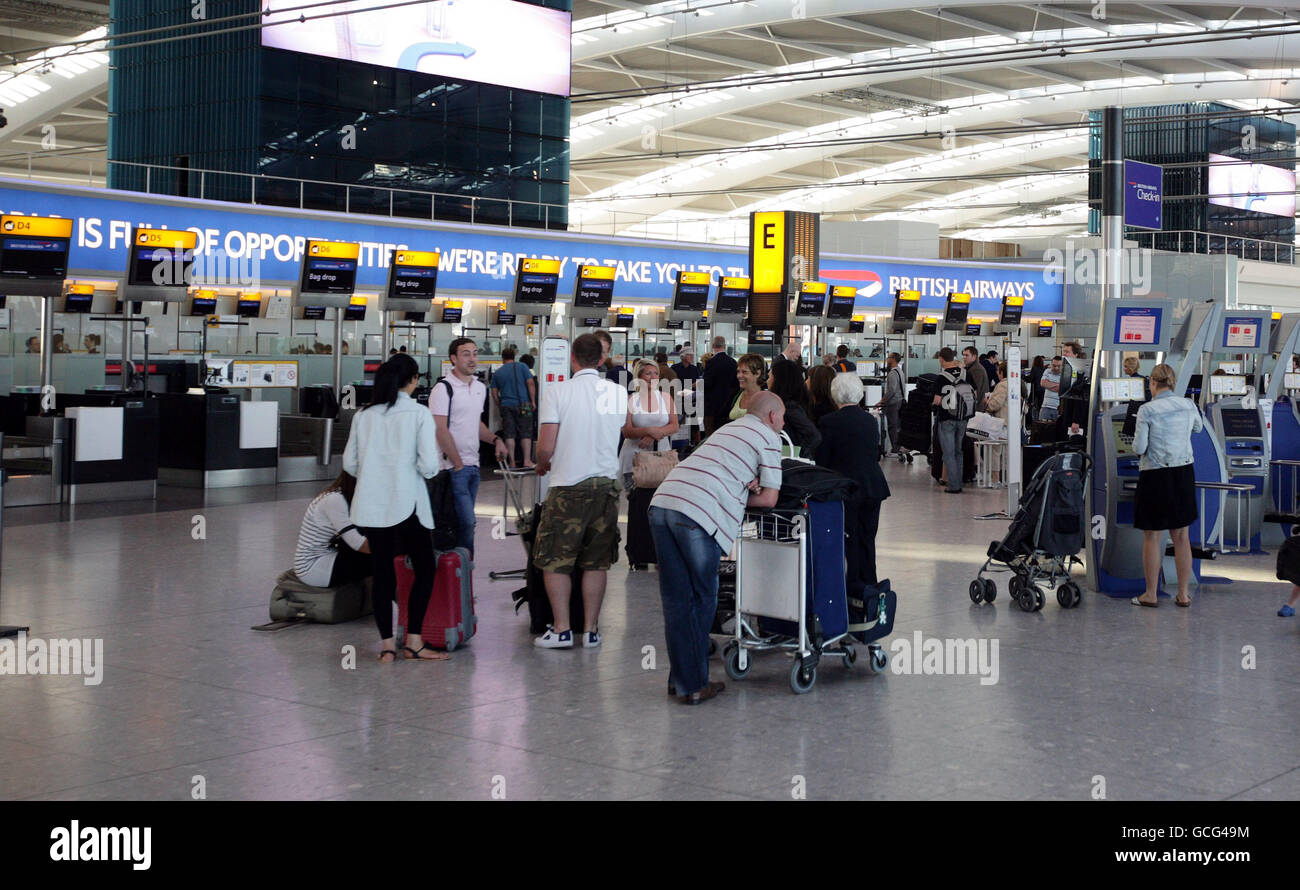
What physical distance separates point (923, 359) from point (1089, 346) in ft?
13.8

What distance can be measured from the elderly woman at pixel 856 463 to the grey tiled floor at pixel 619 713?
60 cm

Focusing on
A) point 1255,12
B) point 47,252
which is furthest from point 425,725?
point 1255,12

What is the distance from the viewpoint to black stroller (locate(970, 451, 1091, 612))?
7.77 m

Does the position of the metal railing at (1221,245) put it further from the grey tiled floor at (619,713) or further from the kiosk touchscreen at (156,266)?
the grey tiled floor at (619,713)

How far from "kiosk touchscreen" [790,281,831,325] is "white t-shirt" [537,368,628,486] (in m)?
15.4

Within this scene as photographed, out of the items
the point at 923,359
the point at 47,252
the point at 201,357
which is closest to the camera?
the point at 47,252

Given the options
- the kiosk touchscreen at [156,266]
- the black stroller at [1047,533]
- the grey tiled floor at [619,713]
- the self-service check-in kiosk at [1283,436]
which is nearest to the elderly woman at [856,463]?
the grey tiled floor at [619,713]

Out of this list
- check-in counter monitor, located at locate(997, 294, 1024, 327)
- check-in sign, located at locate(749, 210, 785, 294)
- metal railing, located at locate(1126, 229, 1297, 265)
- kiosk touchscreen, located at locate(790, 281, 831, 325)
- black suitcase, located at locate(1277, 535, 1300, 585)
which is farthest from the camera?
metal railing, located at locate(1126, 229, 1297, 265)

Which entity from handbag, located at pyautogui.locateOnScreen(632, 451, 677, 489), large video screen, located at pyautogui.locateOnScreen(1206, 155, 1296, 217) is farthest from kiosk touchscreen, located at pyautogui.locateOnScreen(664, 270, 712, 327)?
large video screen, located at pyautogui.locateOnScreen(1206, 155, 1296, 217)

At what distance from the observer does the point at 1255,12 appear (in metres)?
28.4

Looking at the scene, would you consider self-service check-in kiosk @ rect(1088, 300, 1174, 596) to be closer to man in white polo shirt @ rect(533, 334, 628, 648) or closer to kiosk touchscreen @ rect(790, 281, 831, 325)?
man in white polo shirt @ rect(533, 334, 628, 648)

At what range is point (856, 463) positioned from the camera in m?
6.45

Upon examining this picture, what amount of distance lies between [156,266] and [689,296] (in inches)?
352

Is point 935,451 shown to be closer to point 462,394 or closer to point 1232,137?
point 462,394
